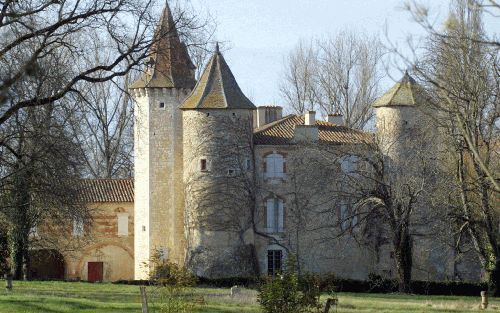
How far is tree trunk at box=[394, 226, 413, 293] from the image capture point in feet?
147

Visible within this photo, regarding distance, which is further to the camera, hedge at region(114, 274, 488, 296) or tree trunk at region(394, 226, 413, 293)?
hedge at region(114, 274, 488, 296)

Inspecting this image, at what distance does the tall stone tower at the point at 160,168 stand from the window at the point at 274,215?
370cm

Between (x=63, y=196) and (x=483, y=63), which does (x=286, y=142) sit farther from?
(x=63, y=196)

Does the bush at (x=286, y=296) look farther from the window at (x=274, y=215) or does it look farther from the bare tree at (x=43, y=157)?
the window at (x=274, y=215)

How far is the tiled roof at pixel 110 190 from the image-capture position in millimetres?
55406

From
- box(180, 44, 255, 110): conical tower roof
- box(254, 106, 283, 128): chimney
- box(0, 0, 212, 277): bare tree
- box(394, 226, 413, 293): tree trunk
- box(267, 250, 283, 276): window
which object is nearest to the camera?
box(0, 0, 212, 277): bare tree

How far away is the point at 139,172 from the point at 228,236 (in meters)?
5.28

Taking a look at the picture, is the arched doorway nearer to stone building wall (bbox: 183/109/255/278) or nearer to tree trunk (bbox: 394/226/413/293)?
stone building wall (bbox: 183/109/255/278)

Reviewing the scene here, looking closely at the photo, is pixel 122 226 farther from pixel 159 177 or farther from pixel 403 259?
pixel 403 259

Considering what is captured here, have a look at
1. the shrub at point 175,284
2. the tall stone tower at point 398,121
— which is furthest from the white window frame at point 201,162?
the shrub at point 175,284

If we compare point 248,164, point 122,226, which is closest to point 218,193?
point 248,164

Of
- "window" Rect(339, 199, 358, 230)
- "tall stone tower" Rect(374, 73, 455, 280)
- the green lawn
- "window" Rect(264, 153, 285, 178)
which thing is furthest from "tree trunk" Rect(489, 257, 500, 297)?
"window" Rect(264, 153, 285, 178)

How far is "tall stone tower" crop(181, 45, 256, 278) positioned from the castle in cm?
4

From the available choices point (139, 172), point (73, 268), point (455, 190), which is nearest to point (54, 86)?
point (455, 190)
